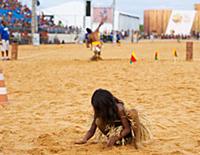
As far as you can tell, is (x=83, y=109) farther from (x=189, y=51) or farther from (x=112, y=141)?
(x=189, y=51)

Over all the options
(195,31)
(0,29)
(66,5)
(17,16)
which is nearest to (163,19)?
(195,31)

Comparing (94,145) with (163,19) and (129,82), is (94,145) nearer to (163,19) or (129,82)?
(129,82)

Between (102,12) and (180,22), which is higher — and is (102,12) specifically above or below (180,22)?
above

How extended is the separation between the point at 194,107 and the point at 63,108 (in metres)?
2.24

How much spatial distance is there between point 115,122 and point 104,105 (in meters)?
0.33

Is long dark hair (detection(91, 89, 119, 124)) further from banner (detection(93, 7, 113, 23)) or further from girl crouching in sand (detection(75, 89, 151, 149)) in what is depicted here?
banner (detection(93, 7, 113, 23))

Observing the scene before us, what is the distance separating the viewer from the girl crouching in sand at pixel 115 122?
17.6 ft

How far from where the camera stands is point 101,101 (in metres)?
5.34

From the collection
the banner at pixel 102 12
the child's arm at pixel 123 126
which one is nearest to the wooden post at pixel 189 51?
the child's arm at pixel 123 126

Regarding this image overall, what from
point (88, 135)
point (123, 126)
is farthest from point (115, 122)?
point (88, 135)

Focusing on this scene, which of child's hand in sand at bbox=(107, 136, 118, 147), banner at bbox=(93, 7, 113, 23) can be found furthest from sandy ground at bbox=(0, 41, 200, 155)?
banner at bbox=(93, 7, 113, 23)

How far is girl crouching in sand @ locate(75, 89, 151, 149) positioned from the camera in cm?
538

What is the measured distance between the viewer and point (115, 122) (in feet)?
18.2

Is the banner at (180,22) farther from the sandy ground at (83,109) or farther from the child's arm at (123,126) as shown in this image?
the child's arm at (123,126)
